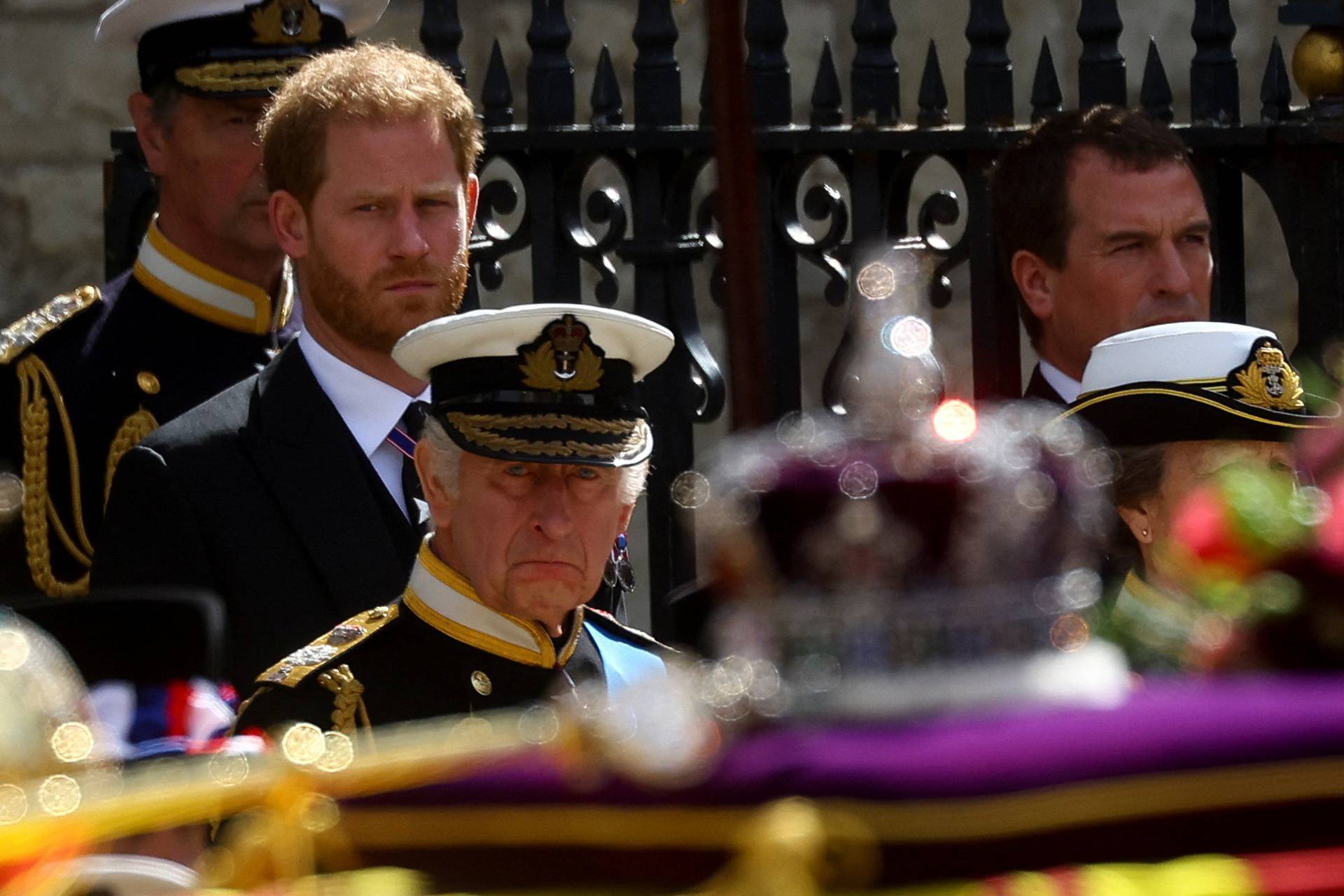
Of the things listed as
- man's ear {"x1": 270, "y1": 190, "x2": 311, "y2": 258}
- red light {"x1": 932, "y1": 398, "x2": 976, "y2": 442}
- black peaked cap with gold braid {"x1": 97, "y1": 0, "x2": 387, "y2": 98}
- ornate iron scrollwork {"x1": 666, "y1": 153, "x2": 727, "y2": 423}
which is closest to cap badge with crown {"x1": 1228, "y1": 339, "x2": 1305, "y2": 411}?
man's ear {"x1": 270, "y1": 190, "x2": 311, "y2": 258}

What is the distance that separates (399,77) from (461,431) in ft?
2.53

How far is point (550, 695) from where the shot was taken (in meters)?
2.91

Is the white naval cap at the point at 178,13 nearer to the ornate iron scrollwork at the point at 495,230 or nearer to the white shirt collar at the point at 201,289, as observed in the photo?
the white shirt collar at the point at 201,289

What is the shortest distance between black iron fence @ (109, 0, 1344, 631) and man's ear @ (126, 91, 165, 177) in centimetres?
94

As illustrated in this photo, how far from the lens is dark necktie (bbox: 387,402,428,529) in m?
3.44

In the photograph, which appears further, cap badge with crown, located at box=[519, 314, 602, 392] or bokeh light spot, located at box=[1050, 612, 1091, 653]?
cap badge with crown, located at box=[519, 314, 602, 392]

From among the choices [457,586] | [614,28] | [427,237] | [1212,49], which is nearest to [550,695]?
[457,586]

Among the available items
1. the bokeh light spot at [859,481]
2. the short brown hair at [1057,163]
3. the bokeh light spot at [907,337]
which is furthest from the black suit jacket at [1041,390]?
the bokeh light spot at [859,481]

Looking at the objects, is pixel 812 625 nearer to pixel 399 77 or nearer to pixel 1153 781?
pixel 1153 781

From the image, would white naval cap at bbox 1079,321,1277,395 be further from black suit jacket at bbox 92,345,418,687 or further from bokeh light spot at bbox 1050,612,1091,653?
bokeh light spot at bbox 1050,612,1091,653

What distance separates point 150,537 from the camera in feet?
10.8

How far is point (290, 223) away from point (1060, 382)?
4.09 ft

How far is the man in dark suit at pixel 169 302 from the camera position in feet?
12.4

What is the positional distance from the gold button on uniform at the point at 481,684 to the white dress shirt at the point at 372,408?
518 millimetres
